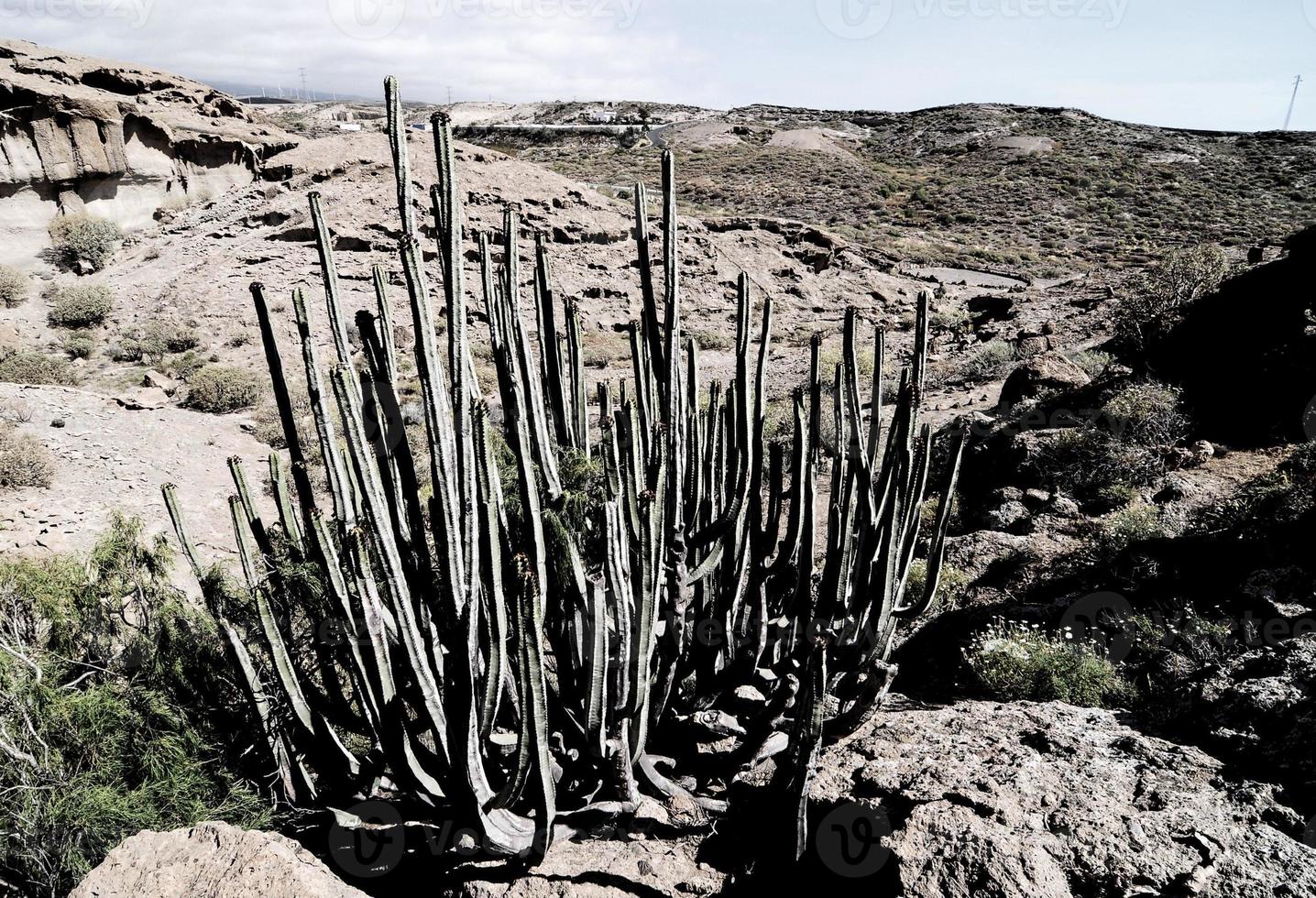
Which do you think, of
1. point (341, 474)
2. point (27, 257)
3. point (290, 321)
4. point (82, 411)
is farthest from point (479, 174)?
point (341, 474)

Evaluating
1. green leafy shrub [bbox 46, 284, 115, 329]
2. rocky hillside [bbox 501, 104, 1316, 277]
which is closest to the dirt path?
green leafy shrub [bbox 46, 284, 115, 329]

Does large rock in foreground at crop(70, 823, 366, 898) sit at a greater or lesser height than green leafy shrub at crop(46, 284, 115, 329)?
greater

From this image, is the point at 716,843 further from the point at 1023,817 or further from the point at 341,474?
the point at 341,474

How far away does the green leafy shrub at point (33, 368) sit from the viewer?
43.9ft

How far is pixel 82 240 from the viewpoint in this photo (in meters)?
19.6

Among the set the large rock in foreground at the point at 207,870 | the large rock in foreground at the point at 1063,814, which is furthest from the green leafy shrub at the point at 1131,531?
the large rock in foreground at the point at 207,870

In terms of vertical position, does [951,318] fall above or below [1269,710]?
below

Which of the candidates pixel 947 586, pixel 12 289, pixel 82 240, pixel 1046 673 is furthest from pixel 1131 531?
pixel 82 240

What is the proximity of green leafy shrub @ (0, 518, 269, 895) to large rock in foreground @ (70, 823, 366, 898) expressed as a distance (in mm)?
927

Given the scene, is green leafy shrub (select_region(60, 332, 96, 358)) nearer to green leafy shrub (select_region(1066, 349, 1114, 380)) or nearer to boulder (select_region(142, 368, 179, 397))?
boulder (select_region(142, 368, 179, 397))

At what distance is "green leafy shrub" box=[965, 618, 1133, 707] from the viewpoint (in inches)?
198

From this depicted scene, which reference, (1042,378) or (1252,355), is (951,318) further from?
(1252,355)

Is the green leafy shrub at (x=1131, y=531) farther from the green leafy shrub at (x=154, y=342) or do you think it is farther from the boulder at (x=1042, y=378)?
the green leafy shrub at (x=154, y=342)

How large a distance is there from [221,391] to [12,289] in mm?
8724
